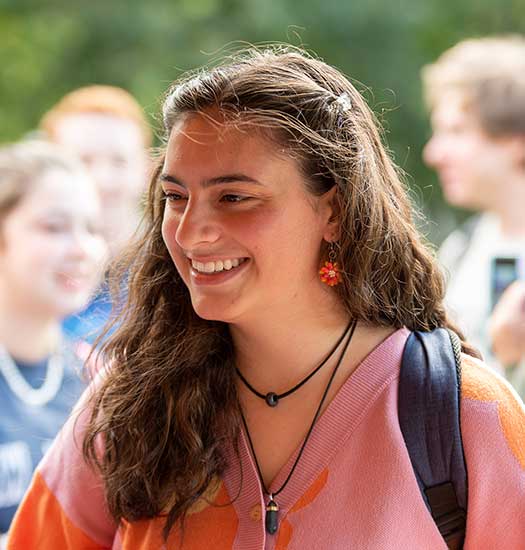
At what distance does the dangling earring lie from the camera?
1.79 metres

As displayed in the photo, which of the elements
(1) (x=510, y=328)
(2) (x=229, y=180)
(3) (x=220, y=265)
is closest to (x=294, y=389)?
(3) (x=220, y=265)

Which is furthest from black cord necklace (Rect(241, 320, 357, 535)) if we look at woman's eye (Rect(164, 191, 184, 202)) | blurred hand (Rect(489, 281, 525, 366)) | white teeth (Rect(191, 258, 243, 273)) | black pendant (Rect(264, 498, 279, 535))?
blurred hand (Rect(489, 281, 525, 366))

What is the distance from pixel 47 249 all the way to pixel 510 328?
1530mm

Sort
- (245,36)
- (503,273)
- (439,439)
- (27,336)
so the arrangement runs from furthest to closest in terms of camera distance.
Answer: (245,36) < (27,336) < (503,273) < (439,439)

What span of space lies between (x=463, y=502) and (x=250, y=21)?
593 centimetres

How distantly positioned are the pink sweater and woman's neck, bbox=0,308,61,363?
147 centimetres

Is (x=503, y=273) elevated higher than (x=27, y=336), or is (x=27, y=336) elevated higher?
(x=503, y=273)

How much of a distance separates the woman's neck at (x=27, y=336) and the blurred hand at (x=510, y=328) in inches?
56.6

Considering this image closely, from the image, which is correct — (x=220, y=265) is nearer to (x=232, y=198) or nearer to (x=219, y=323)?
(x=232, y=198)

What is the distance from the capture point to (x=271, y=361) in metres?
1.84

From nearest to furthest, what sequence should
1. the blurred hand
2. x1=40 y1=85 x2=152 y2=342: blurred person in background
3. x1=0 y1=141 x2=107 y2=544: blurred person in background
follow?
the blurred hand < x1=0 y1=141 x2=107 y2=544: blurred person in background < x1=40 y1=85 x2=152 y2=342: blurred person in background

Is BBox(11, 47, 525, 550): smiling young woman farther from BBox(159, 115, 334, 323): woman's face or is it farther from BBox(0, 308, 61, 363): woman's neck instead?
BBox(0, 308, 61, 363): woman's neck

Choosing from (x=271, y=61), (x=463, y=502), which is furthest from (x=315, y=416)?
(x=271, y=61)

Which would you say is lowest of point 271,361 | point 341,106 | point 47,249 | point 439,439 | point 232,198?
point 439,439
